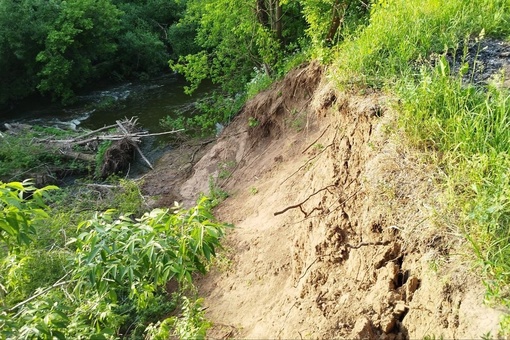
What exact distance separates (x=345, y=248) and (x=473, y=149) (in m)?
1.42

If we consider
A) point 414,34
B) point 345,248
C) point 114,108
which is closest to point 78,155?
point 114,108

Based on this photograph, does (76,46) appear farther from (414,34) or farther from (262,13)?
(414,34)

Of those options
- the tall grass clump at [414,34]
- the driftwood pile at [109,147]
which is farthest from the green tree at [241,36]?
the tall grass clump at [414,34]

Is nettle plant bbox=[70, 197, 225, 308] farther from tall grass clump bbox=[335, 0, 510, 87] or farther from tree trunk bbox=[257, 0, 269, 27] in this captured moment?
tree trunk bbox=[257, 0, 269, 27]

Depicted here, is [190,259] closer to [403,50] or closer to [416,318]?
[416,318]

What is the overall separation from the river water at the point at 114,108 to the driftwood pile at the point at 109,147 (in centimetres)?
187

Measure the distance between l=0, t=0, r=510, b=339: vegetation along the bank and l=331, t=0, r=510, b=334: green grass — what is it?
1 cm

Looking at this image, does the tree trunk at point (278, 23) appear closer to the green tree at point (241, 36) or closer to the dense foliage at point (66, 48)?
the green tree at point (241, 36)

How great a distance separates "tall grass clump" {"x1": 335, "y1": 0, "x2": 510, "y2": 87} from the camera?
15.7 ft

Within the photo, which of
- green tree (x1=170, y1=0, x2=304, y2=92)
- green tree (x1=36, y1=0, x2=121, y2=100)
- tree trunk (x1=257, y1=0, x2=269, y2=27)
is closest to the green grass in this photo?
green tree (x1=170, y1=0, x2=304, y2=92)

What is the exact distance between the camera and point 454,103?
3.71 m

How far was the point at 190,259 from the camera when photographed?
9.09ft

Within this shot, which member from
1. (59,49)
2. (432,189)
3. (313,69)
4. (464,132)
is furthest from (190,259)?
(59,49)

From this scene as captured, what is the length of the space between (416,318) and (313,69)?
584 cm
